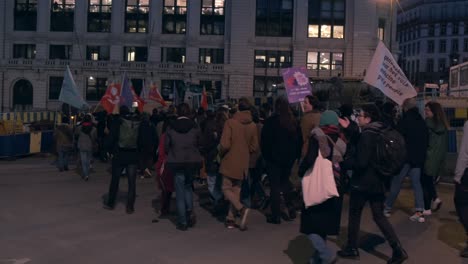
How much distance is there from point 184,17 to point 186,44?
108 inches

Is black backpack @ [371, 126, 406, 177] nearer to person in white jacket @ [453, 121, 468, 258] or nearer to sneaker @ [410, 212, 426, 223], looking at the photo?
person in white jacket @ [453, 121, 468, 258]

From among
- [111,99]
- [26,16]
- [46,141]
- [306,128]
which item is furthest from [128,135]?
[26,16]

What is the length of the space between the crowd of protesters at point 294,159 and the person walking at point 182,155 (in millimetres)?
15

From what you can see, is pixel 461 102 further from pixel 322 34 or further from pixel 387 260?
pixel 322 34

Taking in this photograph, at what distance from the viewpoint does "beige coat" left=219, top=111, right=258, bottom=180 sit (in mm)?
9539

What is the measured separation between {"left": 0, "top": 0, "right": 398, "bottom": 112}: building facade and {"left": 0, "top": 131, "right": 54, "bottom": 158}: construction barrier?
110 ft

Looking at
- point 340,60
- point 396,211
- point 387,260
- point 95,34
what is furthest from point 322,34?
point 387,260

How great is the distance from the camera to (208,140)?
11.0 metres

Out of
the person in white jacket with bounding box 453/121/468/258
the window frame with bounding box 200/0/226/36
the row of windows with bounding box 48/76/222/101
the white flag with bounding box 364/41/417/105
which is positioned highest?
the window frame with bounding box 200/0/226/36

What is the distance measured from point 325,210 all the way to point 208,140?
4.46 meters

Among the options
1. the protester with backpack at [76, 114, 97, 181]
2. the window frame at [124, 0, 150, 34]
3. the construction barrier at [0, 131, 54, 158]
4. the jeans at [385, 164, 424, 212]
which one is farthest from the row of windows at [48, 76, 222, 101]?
the jeans at [385, 164, 424, 212]

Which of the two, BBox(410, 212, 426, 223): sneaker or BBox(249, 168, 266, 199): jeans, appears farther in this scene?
BBox(249, 168, 266, 199): jeans

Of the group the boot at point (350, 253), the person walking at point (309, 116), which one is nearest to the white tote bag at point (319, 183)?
the boot at point (350, 253)

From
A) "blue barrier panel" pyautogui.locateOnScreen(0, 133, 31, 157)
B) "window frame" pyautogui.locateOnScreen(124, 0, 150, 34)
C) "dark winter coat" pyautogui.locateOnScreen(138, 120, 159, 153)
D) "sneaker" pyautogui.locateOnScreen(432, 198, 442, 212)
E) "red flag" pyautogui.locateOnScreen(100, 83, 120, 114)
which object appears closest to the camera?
"dark winter coat" pyautogui.locateOnScreen(138, 120, 159, 153)
